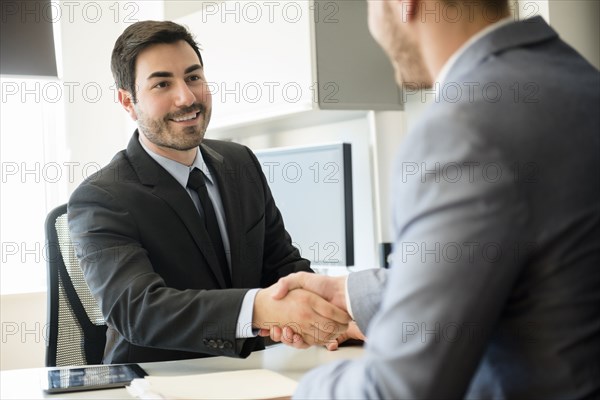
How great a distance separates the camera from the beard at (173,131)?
88.4 inches

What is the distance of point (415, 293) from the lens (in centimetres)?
78

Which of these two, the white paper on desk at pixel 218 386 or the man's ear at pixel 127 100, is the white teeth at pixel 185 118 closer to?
the man's ear at pixel 127 100

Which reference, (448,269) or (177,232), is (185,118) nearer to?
(177,232)

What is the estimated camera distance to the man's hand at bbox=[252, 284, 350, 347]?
5.50 feet

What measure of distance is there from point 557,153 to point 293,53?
2.49m

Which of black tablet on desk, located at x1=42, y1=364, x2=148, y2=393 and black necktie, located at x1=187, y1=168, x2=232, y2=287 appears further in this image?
black necktie, located at x1=187, y1=168, x2=232, y2=287

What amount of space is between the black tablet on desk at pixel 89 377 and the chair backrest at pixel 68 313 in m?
0.62

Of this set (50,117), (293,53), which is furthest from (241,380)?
(50,117)

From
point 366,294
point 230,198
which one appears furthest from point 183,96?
point 366,294

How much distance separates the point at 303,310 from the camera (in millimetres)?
1710

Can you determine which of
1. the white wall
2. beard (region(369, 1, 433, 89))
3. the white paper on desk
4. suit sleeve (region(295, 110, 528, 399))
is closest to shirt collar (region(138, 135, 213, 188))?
the white paper on desk

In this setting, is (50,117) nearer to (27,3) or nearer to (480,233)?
(27,3)

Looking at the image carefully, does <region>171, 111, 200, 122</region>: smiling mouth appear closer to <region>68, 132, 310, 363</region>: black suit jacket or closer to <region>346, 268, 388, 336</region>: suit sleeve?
<region>68, 132, 310, 363</region>: black suit jacket

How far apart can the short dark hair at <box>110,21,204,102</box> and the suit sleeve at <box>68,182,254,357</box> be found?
0.46m
